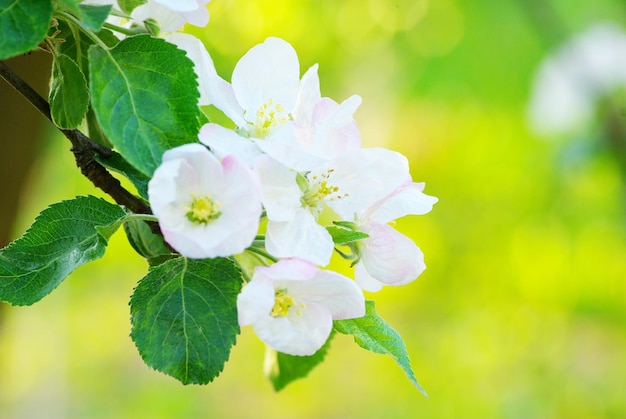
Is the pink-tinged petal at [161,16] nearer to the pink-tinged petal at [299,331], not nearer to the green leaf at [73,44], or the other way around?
the green leaf at [73,44]

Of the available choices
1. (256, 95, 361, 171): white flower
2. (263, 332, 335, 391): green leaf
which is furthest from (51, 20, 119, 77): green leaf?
(263, 332, 335, 391): green leaf

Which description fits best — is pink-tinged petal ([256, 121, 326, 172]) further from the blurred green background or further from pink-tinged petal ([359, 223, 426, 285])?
the blurred green background

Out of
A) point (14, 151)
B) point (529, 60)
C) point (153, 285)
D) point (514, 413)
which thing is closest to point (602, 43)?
point (529, 60)

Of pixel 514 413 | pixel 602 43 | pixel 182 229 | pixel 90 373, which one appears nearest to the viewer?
pixel 182 229

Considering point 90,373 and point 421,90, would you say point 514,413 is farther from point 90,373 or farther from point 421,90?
point 90,373

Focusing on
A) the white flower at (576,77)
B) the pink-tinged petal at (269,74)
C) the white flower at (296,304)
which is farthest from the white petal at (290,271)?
the white flower at (576,77)
